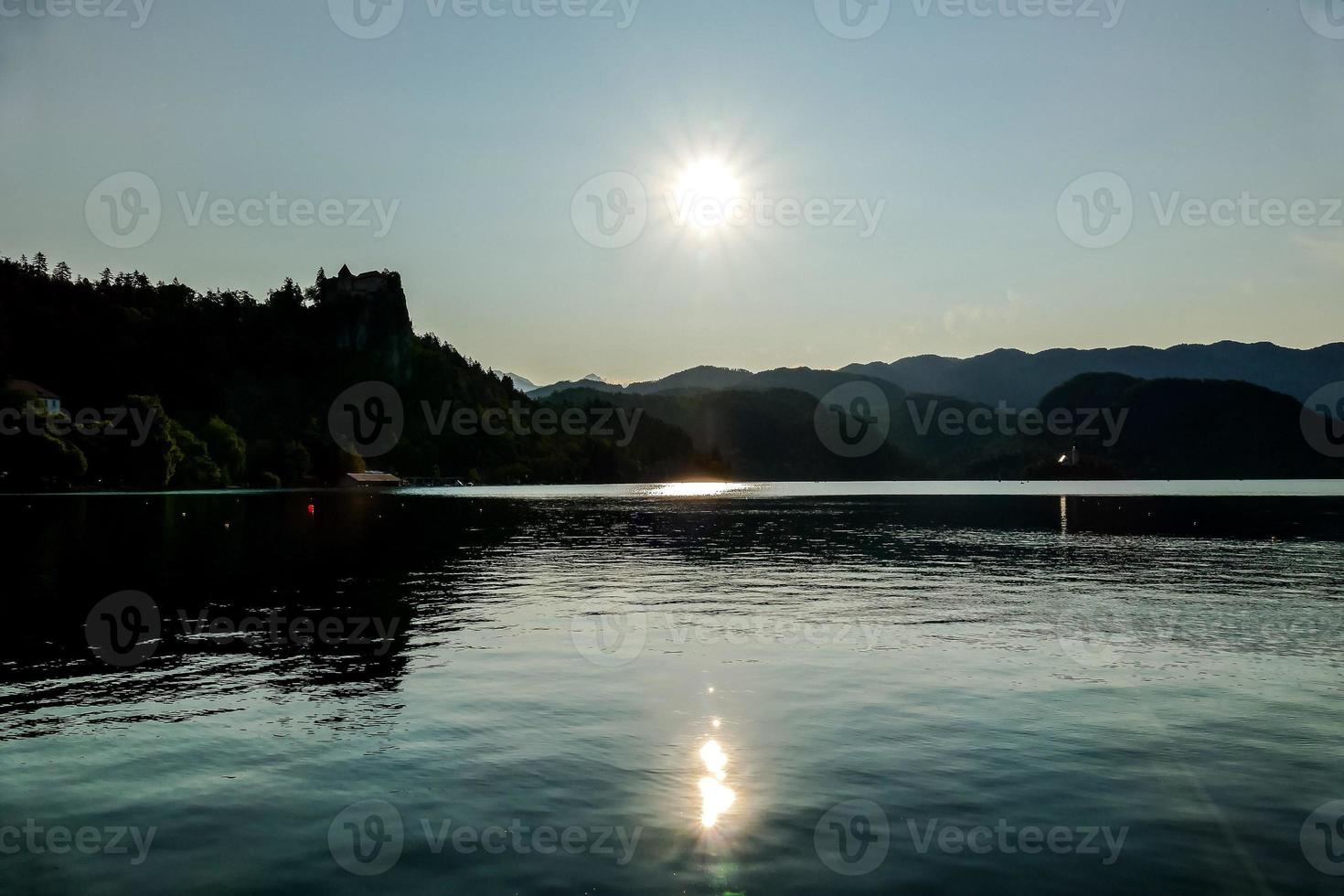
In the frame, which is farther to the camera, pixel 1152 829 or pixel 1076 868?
pixel 1152 829

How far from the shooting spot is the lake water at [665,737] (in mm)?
14258

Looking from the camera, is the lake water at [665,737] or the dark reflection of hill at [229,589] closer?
the lake water at [665,737]

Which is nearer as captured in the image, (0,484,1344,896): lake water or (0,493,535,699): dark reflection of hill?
(0,484,1344,896): lake water

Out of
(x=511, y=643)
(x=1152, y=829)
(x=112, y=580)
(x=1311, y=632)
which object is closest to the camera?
(x=1152, y=829)

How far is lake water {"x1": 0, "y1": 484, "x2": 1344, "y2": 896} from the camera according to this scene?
46.8 ft

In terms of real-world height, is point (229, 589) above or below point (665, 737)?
above

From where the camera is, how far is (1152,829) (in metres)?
15.7

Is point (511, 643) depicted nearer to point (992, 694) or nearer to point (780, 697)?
point (780, 697)

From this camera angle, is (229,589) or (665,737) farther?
(229,589)

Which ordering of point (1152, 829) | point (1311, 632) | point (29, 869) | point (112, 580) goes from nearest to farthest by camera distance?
point (29, 869) → point (1152, 829) → point (1311, 632) → point (112, 580)

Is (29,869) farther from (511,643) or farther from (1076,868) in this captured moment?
(511,643)

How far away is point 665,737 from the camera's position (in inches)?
850

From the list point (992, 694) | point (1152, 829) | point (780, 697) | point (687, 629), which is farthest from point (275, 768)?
point (687, 629)

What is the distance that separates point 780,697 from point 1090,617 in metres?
22.5
